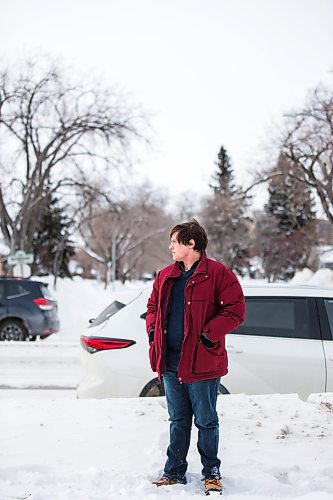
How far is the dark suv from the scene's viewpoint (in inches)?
490

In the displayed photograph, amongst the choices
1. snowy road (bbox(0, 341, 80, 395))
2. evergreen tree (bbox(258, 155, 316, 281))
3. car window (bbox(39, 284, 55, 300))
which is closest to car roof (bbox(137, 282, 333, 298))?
snowy road (bbox(0, 341, 80, 395))

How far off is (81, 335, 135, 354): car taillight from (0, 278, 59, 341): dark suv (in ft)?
24.6

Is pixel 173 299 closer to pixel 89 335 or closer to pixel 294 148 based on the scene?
pixel 89 335

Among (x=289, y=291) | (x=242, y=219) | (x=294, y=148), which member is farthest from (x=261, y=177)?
(x=289, y=291)

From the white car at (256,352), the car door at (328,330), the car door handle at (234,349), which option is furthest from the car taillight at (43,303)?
the car door at (328,330)

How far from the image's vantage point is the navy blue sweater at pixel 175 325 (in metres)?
3.43

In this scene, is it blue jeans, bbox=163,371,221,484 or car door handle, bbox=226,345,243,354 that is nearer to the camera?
blue jeans, bbox=163,371,221,484

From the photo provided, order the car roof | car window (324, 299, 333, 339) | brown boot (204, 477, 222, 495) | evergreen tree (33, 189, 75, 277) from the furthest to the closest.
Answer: evergreen tree (33, 189, 75, 277) < the car roof < car window (324, 299, 333, 339) < brown boot (204, 477, 222, 495)

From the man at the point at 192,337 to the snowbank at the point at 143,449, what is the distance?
242 mm

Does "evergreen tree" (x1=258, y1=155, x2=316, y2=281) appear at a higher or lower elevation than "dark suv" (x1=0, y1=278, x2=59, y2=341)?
higher

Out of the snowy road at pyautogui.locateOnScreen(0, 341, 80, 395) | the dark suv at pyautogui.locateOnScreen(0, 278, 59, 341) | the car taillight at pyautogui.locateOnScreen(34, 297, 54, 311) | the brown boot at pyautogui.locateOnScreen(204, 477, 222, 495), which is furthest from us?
the car taillight at pyautogui.locateOnScreen(34, 297, 54, 311)

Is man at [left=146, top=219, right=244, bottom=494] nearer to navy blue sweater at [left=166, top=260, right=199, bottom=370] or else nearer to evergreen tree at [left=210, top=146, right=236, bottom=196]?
navy blue sweater at [left=166, top=260, right=199, bottom=370]

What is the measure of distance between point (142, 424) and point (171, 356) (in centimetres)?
119

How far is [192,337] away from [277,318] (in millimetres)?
2439
